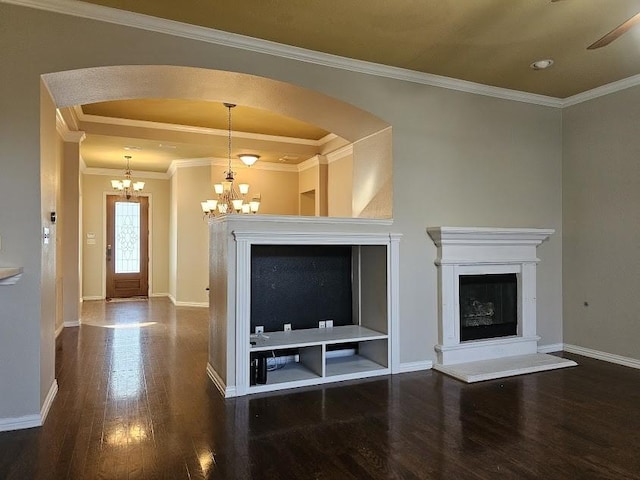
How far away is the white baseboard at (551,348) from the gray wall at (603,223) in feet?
0.48

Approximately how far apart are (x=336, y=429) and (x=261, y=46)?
3027mm

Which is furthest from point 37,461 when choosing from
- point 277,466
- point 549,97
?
point 549,97

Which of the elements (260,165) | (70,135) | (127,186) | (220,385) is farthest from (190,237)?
(220,385)

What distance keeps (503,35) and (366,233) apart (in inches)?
77.5

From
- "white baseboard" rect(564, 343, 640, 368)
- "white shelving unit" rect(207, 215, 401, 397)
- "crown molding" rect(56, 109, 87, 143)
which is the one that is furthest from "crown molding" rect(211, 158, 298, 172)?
"white baseboard" rect(564, 343, 640, 368)

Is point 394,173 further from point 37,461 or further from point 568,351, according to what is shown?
point 37,461

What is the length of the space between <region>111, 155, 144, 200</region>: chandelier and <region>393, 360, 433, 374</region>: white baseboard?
674cm

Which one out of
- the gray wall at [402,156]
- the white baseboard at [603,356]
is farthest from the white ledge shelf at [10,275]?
the white baseboard at [603,356]

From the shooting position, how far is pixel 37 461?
245 centimetres

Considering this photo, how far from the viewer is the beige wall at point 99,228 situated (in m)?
9.67

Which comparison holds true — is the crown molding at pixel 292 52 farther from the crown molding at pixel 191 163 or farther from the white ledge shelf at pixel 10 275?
the crown molding at pixel 191 163

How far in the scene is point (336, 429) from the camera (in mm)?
2881

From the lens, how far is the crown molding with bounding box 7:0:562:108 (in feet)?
10.1

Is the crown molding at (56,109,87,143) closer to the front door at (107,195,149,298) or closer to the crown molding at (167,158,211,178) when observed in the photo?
the crown molding at (167,158,211,178)
